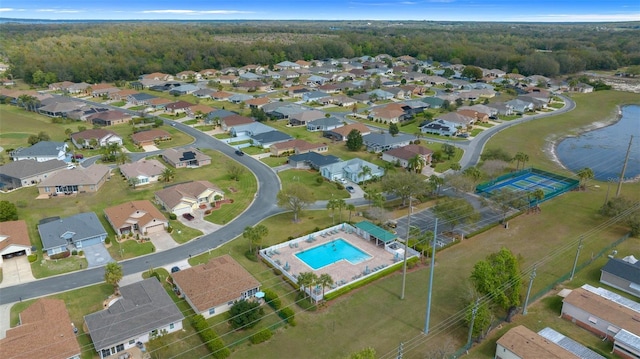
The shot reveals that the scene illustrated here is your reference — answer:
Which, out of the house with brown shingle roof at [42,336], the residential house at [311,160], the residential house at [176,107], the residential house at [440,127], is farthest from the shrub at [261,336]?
the residential house at [176,107]

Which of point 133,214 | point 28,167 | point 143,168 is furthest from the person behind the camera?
point 143,168

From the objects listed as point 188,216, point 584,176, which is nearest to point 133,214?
point 188,216

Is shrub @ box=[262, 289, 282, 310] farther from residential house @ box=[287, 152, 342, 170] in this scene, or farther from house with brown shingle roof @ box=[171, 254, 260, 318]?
residential house @ box=[287, 152, 342, 170]

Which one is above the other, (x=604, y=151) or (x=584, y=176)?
(x=584, y=176)

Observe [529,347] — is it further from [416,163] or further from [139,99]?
[139,99]

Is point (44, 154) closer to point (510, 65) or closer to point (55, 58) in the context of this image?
point (55, 58)

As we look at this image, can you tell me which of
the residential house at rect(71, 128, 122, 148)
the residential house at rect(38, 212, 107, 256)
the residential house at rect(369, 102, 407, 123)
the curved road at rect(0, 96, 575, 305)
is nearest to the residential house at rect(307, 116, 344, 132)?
the residential house at rect(369, 102, 407, 123)
